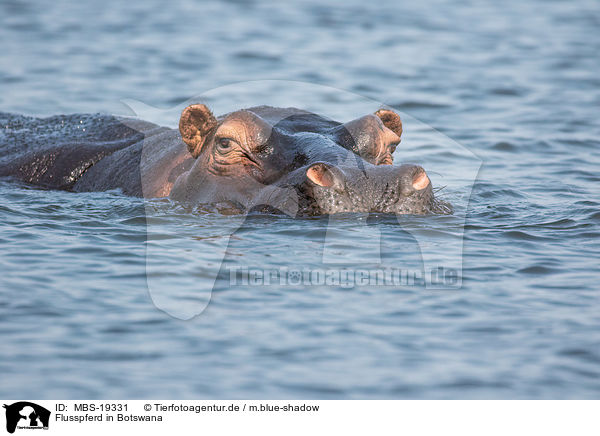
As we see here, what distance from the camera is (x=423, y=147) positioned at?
14156mm

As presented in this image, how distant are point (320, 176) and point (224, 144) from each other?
4.49ft

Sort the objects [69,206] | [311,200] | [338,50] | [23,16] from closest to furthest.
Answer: [311,200] < [69,206] < [338,50] < [23,16]

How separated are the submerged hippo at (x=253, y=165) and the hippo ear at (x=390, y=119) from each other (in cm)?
1

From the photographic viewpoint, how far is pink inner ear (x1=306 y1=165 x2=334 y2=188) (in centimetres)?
789

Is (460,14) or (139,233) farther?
(460,14)

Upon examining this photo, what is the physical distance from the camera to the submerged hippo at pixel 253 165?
26.6 feet

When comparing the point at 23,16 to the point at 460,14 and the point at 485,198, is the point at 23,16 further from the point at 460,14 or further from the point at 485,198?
the point at 485,198

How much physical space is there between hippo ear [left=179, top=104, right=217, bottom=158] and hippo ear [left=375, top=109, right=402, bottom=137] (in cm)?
175

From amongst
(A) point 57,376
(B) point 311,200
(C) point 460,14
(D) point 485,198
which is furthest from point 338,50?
(A) point 57,376

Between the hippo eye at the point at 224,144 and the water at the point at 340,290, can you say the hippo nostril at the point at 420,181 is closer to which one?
the water at the point at 340,290
